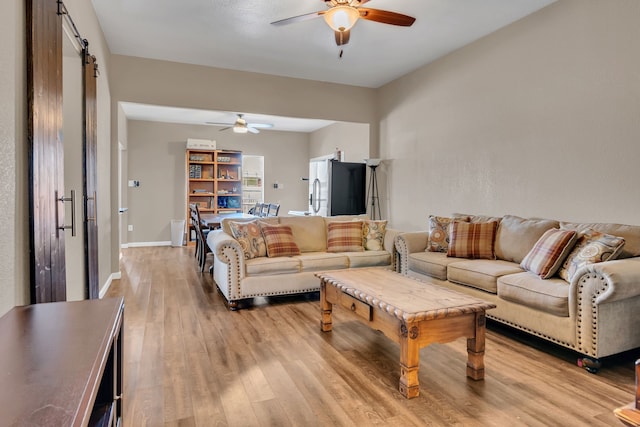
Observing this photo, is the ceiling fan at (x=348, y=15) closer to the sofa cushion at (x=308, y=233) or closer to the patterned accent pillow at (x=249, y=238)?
the patterned accent pillow at (x=249, y=238)

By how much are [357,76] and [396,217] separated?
2.27 meters

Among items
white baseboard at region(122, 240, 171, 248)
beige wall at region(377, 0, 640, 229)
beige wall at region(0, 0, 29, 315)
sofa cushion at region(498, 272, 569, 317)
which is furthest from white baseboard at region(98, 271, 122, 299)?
beige wall at region(377, 0, 640, 229)

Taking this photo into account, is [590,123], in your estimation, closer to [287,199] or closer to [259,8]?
[259,8]

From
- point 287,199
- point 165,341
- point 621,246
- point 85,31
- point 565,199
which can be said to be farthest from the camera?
point 287,199

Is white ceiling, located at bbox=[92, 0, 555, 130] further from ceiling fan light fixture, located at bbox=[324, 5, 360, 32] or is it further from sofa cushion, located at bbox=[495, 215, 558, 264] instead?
sofa cushion, located at bbox=[495, 215, 558, 264]

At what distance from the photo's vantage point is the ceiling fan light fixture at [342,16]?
292 cm

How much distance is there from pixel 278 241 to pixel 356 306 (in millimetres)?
A: 1622

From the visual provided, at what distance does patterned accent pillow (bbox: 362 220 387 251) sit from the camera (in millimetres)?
4477

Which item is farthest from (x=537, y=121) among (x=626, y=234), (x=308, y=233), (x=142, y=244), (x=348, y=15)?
(x=142, y=244)

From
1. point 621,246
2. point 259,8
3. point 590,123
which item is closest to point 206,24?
point 259,8

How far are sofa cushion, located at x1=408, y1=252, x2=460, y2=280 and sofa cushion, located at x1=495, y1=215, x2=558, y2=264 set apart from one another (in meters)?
0.45

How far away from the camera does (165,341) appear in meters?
2.89

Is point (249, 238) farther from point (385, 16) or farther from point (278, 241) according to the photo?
point (385, 16)

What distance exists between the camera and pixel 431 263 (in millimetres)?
3801
